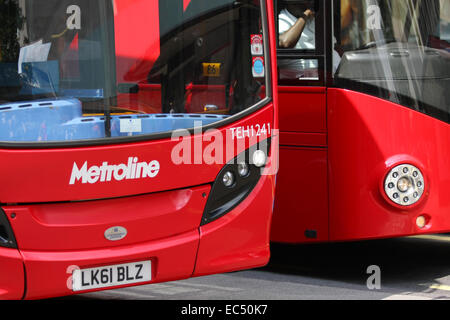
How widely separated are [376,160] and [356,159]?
0.48 ft

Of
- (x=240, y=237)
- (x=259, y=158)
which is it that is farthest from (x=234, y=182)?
(x=240, y=237)

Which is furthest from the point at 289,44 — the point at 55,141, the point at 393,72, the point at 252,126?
the point at 55,141

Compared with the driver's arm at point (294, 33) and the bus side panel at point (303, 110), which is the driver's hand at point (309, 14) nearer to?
the driver's arm at point (294, 33)

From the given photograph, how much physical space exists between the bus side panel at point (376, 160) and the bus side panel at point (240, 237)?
1.02 metres

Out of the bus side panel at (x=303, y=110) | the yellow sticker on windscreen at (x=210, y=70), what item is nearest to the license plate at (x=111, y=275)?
the yellow sticker on windscreen at (x=210, y=70)

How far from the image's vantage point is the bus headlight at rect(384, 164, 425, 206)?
7105 millimetres

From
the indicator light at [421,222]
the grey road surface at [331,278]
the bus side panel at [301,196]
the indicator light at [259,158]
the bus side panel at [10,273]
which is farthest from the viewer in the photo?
the bus side panel at [301,196]

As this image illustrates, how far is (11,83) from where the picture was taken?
220 inches

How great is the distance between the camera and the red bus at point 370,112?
7113 mm

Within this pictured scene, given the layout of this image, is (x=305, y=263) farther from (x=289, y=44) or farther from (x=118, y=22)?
(x=118, y=22)

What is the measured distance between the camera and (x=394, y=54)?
7.17 metres

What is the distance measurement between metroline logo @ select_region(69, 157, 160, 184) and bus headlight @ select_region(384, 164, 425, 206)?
2084 mm

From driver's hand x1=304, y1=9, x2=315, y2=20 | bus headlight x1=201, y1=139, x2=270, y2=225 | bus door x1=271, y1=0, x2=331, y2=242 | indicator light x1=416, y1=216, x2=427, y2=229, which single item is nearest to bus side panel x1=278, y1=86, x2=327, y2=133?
bus door x1=271, y1=0, x2=331, y2=242

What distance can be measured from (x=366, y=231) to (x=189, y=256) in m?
1.75
